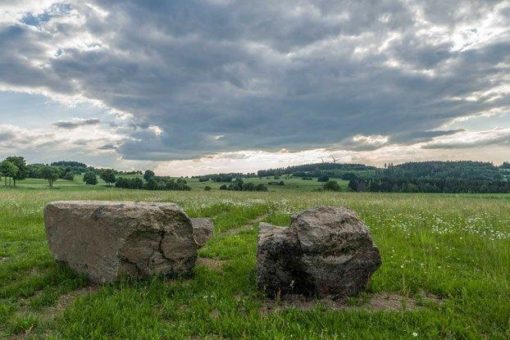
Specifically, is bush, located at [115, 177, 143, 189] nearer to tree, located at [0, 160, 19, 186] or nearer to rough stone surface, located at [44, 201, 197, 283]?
tree, located at [0, 160, 19, 186]

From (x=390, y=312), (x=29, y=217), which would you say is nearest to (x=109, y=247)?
(x=390, y=312)

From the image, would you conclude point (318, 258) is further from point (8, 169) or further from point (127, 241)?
point (8, 169)

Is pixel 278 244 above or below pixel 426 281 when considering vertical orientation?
above

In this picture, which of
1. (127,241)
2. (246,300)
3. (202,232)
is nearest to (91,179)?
(202,232)

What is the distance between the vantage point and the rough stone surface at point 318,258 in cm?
912

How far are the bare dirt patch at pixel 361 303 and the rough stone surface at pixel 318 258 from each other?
0.77 feet

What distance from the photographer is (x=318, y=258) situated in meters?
9.10

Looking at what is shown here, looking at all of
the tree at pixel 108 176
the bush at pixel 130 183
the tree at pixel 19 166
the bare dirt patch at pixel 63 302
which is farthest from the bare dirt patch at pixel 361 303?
the tree at pixel 19 166

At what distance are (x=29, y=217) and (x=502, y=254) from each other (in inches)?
968

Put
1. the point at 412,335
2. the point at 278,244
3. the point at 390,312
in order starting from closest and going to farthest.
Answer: the point at 412,335 < the point at 390,312 < the point at 278,244

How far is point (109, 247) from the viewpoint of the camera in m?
10.5

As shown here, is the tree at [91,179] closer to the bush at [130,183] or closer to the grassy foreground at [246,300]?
the bush at [130,183]

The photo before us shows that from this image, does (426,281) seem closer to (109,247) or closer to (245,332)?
(245,332)

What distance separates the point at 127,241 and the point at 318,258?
16.7ft
